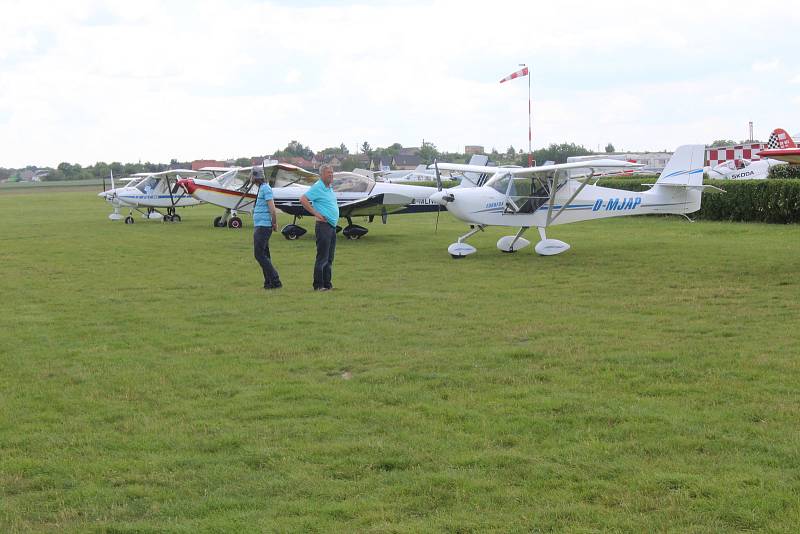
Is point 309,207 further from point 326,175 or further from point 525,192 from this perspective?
point 525,192

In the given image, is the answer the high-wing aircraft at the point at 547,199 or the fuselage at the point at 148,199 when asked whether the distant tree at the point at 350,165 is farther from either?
the high-wing aircraft at the point at 547,199

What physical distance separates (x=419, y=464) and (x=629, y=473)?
1034 mm

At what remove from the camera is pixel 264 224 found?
11.4 meters

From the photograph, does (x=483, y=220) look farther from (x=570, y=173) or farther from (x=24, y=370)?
(x=24, y=370)

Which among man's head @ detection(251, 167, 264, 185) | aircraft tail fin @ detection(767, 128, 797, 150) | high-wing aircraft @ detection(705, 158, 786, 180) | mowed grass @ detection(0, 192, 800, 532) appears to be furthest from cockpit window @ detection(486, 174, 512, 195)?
high-wing aircraft @ detection(705, 158, 786, 180)

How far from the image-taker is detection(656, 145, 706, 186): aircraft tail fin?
15.7 meters

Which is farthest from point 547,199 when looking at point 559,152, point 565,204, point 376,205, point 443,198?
point 559,152

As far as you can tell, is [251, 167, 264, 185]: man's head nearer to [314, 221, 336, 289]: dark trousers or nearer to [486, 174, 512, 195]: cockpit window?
[314, 221, 336, 289]: dark trousers

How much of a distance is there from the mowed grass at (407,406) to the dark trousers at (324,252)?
288mm

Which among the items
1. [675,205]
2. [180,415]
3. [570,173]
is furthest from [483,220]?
[180,415]

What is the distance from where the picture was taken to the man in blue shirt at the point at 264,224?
11258mm

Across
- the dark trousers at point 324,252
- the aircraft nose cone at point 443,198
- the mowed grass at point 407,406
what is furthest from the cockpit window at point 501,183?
the dark trousers at point 324,252

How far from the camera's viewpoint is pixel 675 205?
1578 centimetres

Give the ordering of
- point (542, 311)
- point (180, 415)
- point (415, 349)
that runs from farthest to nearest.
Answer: point (542, 311) < point (415, 349) < point (180, 415)
